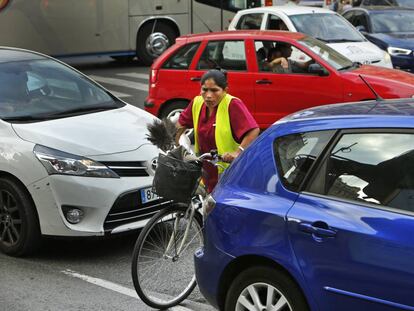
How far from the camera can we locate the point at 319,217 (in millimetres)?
3533

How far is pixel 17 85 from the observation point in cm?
659

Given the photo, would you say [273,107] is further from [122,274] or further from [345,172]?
[345,172]

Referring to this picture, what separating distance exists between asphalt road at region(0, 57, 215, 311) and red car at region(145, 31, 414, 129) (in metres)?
4.13

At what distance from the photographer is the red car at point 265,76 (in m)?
9.54

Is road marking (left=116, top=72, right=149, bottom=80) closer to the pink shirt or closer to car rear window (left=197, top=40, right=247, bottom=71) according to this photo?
car rear window (left=197, top=40, right=247, bottom=71)

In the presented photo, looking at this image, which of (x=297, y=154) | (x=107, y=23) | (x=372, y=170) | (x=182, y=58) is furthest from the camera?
(x=107, y=23)

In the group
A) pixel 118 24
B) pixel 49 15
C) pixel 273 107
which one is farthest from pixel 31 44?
pixel 273 107

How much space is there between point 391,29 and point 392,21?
28 centimetres

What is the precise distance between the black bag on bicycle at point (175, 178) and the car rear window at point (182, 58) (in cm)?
592

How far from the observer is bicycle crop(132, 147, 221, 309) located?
15.6ft

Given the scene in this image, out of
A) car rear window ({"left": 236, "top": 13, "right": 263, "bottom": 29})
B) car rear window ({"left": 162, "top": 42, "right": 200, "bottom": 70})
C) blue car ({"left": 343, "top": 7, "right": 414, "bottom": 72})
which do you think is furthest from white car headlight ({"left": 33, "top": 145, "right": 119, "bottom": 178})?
blue car ({"left": 343, "top": 7, "right": 414, "bottom": 72})

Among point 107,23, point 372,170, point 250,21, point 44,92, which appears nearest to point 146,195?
point 44,92

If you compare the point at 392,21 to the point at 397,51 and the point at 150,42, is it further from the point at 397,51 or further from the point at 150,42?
the point at 150,42

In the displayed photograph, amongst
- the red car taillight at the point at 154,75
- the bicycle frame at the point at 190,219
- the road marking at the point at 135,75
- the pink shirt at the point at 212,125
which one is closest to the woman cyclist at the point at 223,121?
the pink shirt at the point at 212,125
